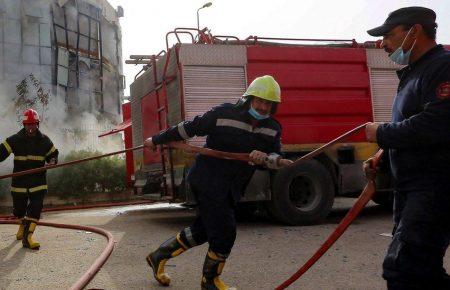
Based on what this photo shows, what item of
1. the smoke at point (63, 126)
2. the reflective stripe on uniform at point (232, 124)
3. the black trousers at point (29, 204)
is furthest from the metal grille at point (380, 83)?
the smoke at point (63, 126)

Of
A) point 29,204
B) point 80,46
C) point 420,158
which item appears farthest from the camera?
point 80,46

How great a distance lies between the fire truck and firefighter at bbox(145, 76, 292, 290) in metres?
2.70

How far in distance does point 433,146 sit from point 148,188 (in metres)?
6.31

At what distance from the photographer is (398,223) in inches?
93.1

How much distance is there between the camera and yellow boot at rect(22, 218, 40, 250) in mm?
5846

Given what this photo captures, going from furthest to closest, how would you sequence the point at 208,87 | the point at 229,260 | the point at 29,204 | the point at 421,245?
the point at 208,87 → the point at 29,204 → the point at 229,260 → the point at 421,245

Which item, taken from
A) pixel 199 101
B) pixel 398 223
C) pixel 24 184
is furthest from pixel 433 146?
pixel 24 184

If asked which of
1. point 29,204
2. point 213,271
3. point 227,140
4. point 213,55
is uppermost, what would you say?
point 213,55

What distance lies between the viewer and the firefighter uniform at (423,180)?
2.12 meters

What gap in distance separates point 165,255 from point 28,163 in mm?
3162

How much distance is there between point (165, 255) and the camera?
3975 mm

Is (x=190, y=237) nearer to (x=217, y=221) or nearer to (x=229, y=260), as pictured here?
(x=217, y=221)

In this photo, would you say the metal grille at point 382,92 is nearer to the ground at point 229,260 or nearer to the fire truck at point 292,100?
the fire truck at point 292,100

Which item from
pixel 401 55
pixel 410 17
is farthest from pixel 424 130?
pixel 410 17
